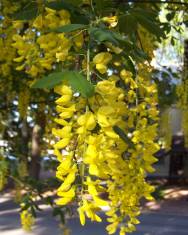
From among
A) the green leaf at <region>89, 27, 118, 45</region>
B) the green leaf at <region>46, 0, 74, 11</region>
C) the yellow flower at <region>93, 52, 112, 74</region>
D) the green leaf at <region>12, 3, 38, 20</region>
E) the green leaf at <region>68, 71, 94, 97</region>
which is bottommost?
the green leaf at <region>68, 71, 94, 97</region>

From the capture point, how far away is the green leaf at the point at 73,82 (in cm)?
94

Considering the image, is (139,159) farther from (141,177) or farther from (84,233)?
(84,233)

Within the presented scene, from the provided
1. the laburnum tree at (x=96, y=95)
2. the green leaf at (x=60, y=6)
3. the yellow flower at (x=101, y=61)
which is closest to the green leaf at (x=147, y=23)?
the laburnum tree at (x=96, y=95)

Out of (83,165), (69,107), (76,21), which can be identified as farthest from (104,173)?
(76,21)

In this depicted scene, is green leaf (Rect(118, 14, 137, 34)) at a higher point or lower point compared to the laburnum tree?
higher

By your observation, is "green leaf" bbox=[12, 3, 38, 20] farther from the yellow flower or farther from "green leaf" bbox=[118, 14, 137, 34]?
the yellow flower

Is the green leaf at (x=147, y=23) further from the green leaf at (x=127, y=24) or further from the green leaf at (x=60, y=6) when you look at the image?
the green leaf at (x=60, y=6)

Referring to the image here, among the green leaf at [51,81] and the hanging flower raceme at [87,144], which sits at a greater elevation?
the green leaf at [51,81]

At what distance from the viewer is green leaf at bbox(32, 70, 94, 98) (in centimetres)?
94

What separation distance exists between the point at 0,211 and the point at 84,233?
8.57 feet

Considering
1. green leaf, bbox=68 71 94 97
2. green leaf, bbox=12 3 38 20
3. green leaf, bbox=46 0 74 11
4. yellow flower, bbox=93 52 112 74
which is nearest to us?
green leaf, bbox=68 71 94 97

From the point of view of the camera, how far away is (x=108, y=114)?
3.21 ft

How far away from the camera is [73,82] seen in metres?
0.96

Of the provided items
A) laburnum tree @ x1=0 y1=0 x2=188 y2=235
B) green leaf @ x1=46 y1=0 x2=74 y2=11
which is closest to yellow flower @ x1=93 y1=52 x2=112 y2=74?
laburnum tree @ x1=0 y1=0 x2=188 y2=235
